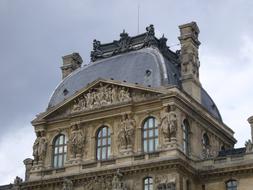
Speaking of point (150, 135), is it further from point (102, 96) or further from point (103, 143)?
point (102, 96)

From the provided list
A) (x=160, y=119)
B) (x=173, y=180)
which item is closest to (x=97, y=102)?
(x=160, y=119)

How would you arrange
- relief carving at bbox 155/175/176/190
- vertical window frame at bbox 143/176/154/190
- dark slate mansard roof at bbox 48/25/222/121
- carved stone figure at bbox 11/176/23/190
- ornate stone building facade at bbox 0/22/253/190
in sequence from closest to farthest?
relief carving at bbox 155/175/176/190
vertical window frame at bbox 143/176/154/190
ornate stone building facade at bbox 0/22/253/190
dark slate mansard roof at bbox 48/25/222/121
carved stone figure at bbox 11/176/23/190

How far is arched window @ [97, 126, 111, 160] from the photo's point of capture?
5144 centimetres

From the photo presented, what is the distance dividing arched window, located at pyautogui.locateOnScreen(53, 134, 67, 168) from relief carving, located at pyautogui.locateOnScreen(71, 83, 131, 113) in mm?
2526

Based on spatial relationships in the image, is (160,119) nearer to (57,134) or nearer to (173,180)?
(173,180)

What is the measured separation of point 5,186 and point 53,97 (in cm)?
901

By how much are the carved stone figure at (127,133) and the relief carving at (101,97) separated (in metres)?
1.74

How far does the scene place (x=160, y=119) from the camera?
49.8 metres

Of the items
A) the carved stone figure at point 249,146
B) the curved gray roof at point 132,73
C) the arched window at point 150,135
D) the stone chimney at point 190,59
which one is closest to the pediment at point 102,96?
the curved gray roof at point 132,73

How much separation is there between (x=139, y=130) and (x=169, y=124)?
286cm

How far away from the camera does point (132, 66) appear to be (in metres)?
54.3

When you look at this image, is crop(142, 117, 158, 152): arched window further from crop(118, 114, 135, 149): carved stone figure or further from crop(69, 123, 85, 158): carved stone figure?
crop(69, 123, 85, 158): carved stone figure

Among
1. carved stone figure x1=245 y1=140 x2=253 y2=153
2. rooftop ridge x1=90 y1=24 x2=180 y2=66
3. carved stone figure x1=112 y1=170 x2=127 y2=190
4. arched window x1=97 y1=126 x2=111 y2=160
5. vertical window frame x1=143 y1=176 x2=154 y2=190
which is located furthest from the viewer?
rooftop ridge x1=90 y1=24 x2=180 y2=66

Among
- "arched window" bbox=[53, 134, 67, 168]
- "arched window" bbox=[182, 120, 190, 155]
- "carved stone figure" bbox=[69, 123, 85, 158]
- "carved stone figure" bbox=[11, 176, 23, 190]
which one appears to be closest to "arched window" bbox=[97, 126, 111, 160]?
"carved stone figure" bbox=[69, 123, 85, 158]
